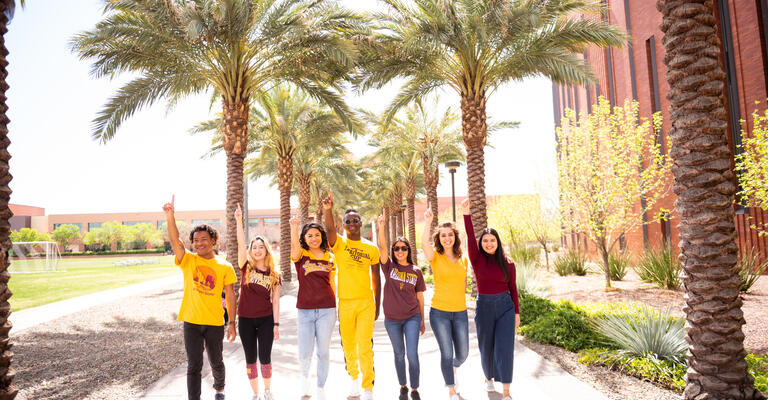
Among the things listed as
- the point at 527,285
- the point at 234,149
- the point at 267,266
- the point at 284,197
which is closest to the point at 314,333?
the point at 267,266

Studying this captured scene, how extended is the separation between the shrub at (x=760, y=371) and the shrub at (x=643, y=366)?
2.10 ft

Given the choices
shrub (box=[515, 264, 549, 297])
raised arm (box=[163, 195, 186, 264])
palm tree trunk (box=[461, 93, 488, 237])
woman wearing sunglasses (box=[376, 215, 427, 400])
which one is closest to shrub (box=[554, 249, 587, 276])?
shrub (box=[515, 264, 549, 297])

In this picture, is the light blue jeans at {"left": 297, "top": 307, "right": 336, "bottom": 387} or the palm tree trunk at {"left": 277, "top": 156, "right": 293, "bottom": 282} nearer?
the light blue jeans at {"left": 297, "top": 307, "right": 336, "bottom": 387}

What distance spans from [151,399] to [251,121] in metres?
13.7

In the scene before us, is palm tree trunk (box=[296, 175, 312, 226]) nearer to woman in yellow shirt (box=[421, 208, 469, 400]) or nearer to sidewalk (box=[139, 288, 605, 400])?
sidewalk (box=[139, 288, 605, 400])

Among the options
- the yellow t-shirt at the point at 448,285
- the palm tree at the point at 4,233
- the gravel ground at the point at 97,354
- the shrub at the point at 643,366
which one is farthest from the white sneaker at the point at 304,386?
the shrub at the point at 643,366

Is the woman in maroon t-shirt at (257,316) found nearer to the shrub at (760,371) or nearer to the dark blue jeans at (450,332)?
the dark blue jeans at (450,332)

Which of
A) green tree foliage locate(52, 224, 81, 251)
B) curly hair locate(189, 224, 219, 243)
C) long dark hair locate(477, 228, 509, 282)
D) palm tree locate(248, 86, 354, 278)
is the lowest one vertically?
long dark hair locate(477, 228, 509, 282)

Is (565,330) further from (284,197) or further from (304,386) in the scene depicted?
(284,197)

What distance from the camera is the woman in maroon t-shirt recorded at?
177 inches

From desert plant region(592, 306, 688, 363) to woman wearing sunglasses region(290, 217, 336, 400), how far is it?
13.0 ft

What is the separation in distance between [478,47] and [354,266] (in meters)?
8.82

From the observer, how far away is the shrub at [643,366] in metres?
4.87

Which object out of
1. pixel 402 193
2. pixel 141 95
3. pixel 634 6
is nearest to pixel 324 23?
pixel 141 95
